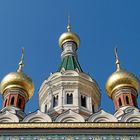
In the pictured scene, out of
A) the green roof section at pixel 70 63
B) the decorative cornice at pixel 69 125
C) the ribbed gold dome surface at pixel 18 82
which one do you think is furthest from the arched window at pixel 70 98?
the decorative cornice at pixel 69 125

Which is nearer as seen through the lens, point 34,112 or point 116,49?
point 34,112

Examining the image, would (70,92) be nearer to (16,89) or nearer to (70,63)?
(16,89)

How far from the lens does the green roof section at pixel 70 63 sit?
861 inches

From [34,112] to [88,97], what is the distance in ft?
17.2

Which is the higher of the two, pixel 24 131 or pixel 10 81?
pixel 10 81

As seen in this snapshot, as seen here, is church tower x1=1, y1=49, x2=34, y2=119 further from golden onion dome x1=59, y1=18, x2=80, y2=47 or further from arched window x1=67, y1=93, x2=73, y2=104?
golden onion dome x1=59, y1=18, x2=80, y2=47

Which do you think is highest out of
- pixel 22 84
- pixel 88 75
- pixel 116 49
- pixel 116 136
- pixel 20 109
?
pixel 116 49

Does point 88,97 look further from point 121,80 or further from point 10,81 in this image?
point 10,81

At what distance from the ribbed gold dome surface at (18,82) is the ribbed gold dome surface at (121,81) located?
3615 millimetres

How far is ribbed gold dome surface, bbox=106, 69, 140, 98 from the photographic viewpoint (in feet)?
61.5

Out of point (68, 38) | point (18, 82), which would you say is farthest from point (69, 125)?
point (68, 38)

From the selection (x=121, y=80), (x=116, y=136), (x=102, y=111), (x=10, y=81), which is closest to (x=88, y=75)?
(x=121, y=80)

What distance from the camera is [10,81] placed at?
1898 cm

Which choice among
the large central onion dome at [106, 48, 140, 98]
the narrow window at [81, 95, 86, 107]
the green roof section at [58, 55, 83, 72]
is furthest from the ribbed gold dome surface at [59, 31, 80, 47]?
the large central onion dome at [106, 48, 140, 98]
